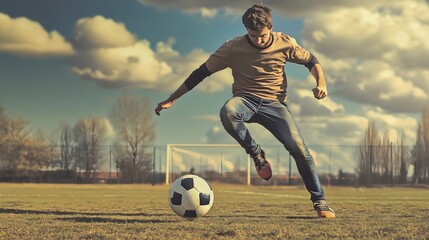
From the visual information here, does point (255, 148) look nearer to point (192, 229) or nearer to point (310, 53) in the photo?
point (310, 53)

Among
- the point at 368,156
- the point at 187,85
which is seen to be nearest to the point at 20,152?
the point at 368,156

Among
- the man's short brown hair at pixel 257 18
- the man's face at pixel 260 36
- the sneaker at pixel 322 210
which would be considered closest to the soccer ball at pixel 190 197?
the sneaker at pixel 322 210

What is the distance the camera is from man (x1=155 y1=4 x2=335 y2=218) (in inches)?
229

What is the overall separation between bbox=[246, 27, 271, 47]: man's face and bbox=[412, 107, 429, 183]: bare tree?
40.1 metres

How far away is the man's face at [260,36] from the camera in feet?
18.3

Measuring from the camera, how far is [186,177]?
6.16 meters

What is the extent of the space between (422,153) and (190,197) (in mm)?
42757

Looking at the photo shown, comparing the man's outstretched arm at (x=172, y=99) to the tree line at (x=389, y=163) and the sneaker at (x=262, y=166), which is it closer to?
the sneaker at (x=262, y=166)

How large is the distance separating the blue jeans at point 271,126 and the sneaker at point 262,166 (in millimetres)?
61

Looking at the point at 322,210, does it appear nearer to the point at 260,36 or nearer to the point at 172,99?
the point at 260,36

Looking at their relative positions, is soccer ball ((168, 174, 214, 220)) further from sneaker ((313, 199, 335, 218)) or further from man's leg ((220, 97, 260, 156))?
sneaker ((313, 199, 335, 218))

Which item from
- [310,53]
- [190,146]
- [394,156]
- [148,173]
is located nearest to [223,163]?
[190,146]

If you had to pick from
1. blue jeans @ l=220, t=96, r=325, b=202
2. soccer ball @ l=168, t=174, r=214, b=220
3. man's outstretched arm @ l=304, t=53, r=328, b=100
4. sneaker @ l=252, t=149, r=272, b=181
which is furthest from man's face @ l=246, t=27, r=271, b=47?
soccer ball @ l=168, t=174, r=214, b=220

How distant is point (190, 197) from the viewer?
227 inches
